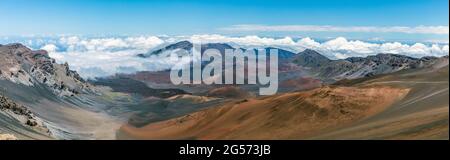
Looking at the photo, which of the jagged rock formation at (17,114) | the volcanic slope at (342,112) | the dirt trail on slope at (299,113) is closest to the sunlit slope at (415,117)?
the volcanic slope at (342,112)

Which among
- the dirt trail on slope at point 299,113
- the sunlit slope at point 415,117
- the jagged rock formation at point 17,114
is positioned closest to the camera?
the sunlit slope at point 415,117

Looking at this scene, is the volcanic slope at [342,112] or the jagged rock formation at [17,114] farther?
the jagged rock formation at [17,114]

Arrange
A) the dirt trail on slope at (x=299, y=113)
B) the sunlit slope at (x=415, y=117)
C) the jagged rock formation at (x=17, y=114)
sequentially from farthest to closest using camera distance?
the jagged rock formation at (x=17, y=114)
the dirt trail on slope at (x=299, y=113)
the sunlit slope at (x=415, y=117)

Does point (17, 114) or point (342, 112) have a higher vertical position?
point (342, 112)

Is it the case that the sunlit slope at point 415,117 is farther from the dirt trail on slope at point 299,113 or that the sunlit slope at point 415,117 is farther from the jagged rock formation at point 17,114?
the jagged rock formation at point 17,114

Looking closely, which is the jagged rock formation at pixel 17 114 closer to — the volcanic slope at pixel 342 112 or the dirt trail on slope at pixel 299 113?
the dirt trail on slope at pixel 299 113

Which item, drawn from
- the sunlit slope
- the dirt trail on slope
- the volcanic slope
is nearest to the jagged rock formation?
the dirt trail on slope

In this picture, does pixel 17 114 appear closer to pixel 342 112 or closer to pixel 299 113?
pixel 299 113

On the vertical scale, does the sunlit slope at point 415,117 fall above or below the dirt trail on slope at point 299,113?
above

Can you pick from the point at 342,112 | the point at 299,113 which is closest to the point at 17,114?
the point at 299,113
